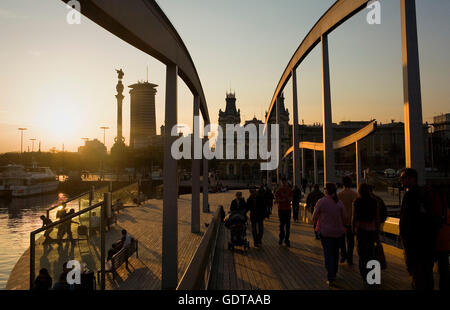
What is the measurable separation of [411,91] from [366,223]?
294cm

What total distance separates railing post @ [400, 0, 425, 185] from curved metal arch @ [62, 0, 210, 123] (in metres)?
4.64

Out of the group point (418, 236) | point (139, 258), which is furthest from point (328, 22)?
point (139, 258)

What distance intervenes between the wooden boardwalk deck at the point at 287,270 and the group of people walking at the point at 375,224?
32 centimetres

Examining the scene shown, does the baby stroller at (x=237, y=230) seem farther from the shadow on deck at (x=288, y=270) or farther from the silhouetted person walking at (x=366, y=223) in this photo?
the silhouetted person walking at (x=366, y=223)

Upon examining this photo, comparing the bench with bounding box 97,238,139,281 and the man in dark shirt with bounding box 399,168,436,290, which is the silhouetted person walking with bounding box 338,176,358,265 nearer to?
the man in dark shirt with bounding box 399,168,436,290

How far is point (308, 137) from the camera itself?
97.2 metres

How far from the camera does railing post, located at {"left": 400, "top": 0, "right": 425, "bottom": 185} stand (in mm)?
6500

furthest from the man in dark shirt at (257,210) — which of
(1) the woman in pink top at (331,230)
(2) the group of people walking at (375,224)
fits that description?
(1) the woman in pink top at (331,230)

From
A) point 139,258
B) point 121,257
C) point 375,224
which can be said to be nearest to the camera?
point 375,224

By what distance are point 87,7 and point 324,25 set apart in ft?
31.6

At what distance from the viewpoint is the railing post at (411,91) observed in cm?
650

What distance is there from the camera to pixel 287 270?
673 cm

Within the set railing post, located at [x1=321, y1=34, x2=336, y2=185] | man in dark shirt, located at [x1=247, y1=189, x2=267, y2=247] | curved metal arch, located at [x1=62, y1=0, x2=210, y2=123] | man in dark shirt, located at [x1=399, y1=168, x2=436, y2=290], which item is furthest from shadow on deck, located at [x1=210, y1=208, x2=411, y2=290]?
curved metal arch, located at [x1=62, y1=0, x2=210, y2=123]

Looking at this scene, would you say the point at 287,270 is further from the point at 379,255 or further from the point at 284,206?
the point at 284,206
